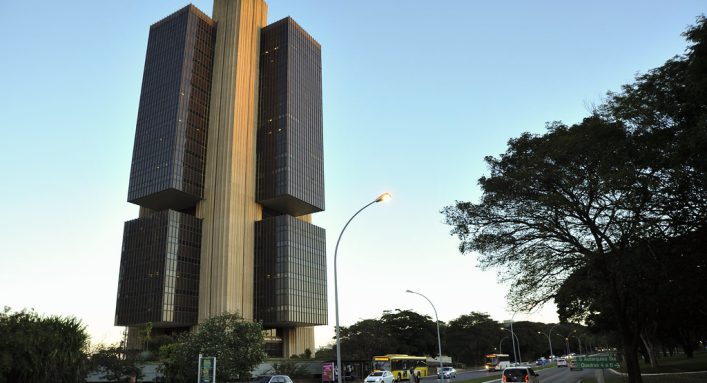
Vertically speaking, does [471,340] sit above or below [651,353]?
above

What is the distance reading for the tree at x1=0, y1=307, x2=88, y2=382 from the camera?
34.6m

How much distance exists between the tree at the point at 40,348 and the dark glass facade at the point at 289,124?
79720mm

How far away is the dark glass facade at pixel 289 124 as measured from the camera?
400ft

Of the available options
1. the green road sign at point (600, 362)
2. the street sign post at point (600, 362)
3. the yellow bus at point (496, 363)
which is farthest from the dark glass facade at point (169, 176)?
the green road sign at point (600, 362)

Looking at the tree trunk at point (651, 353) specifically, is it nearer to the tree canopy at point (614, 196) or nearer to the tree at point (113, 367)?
the tree canopy at point (614, 196)

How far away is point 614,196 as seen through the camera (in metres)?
25.7

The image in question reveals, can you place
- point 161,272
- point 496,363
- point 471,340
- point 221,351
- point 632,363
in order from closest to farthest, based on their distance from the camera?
point 632,363
point 221,351
point 496,363
point 161,272
point 471,340

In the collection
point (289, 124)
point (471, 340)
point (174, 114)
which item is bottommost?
point (471, 340)

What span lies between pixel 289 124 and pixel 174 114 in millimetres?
27281

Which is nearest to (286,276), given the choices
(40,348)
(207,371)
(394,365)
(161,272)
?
(161,272)

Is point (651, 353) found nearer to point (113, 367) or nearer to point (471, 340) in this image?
point (113, 367)

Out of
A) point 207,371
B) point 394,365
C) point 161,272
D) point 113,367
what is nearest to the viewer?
point 207,371

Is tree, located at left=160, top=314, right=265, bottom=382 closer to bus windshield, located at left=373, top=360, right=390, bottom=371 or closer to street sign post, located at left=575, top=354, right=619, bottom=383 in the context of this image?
bus windshield, located at left=373, top=360, right=390, bottom=371

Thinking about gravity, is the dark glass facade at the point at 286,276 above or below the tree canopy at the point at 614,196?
above
